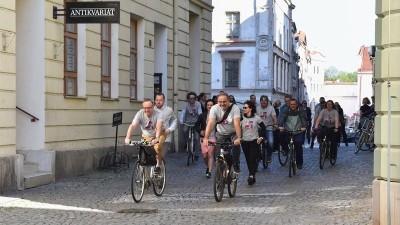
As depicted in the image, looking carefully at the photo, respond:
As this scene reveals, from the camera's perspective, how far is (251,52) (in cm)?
6134

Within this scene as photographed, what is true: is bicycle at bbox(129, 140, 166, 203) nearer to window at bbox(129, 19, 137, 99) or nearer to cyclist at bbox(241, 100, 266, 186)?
cyclist at bbox(241, 100, 266, 186)

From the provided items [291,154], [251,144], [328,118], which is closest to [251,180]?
[251,144]

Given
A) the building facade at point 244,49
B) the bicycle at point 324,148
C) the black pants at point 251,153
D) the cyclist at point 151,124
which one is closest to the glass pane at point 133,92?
the bicycle at point 324,148

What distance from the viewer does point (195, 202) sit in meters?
13.8

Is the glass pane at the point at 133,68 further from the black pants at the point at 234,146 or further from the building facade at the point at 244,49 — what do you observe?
the building facade at the point at 244,49

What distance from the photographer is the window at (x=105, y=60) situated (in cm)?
1977

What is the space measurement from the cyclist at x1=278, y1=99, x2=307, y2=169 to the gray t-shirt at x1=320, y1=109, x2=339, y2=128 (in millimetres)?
1772

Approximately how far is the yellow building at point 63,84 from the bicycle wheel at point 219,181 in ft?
11.8

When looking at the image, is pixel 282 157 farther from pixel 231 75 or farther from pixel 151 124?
pixel 231 75

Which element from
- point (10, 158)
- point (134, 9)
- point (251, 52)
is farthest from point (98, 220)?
point (251, 52)

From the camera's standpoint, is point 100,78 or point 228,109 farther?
point 100,78

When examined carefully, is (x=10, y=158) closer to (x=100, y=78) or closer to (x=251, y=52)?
(x=100, y=78)

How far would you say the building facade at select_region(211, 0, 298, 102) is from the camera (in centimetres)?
6094

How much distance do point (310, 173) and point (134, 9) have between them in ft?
20.0
